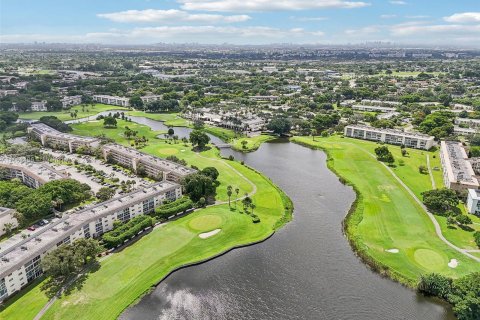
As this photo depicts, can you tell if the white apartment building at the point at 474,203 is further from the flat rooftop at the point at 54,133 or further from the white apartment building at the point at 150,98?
the white apartment building at the point at 150,98

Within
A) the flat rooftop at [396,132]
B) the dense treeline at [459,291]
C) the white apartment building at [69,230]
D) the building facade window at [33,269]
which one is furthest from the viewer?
the flat rooftop at [396,132]

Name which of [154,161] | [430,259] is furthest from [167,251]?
[430,259]

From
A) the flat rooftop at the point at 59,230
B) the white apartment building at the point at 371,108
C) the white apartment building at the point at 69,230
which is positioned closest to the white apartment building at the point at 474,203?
the white apartment building at the point at 69,230

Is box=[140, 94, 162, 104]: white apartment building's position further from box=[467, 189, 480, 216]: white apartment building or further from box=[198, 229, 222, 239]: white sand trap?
box=[467, 189, 480, 216]: white apartment building

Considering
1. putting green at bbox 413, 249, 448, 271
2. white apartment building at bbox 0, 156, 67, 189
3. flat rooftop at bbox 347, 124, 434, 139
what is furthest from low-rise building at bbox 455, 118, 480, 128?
white apartment building at bbox 0, 156, 67, 189

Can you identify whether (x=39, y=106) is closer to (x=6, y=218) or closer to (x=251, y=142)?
(x=251, y=142)

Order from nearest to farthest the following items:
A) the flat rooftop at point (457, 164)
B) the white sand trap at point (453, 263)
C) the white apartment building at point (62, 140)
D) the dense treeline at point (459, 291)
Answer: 1. the dense treeline at point (459, 291)
2. the white sand trap at point (453, 263)
3. the flat rooftop at point (457, 164)
4. the white apartment building at point (62, 140)
